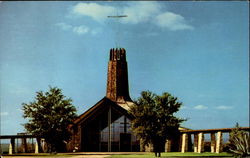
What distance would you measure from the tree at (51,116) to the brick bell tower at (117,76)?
21.5 metres

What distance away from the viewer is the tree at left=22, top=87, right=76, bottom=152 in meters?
32.3

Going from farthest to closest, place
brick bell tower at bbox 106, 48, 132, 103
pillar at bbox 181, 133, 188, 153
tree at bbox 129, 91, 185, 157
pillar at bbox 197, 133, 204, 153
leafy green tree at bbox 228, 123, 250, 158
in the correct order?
brick bell tower at bbox 106, 48, 132, 103 < pillar at bbox 181, 133, 188, 153 < pillar at bbox 197, 133, 204, 153 < tree at bbox 129, 91, 185, 157 < leafy green tree at bbox 228, 123, 250, 158

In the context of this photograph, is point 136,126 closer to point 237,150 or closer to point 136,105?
point 136,105

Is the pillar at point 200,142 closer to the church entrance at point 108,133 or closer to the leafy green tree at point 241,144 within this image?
the church entrance at point 108,133

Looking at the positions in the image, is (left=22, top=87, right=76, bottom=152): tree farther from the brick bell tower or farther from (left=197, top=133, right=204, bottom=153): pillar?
the brick bell tower

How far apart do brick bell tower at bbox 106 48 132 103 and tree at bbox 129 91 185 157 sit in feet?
71.3

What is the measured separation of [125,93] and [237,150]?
30656 millimetres

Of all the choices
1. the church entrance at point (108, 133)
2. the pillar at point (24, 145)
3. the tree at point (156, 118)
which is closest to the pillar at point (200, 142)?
the church entrance at point (108, 133)

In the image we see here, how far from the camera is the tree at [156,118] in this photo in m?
32.3

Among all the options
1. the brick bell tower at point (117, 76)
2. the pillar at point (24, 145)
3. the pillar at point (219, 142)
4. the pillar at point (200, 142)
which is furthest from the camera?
the brick bell tower at point (117, 76)

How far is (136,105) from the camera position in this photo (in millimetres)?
33094

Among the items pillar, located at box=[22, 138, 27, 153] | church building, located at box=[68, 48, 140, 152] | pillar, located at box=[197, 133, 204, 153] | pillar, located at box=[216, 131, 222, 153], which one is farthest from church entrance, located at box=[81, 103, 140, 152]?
pillar, located at box=[216, 131, 222, 153]

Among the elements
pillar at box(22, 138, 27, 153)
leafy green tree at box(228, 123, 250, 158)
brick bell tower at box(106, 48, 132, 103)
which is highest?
brick bell tower at box(106, 48, 132, 103)

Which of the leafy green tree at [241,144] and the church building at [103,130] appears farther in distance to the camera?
the church building at [103,130]
